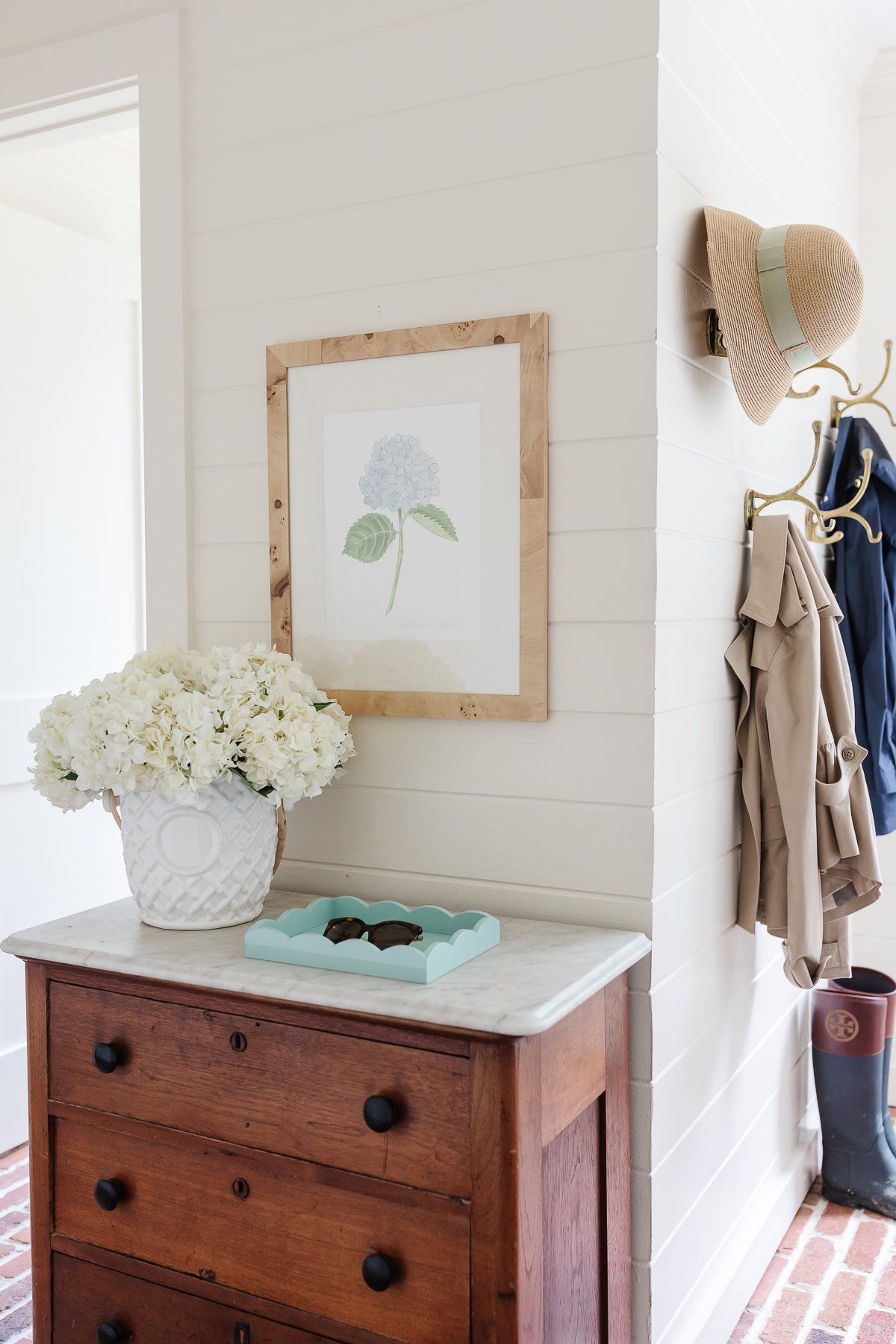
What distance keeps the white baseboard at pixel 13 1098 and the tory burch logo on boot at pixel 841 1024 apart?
189cm

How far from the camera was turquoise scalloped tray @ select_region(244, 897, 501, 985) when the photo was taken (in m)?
1.44

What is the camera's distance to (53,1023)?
5.49ft

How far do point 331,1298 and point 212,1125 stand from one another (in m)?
0.27

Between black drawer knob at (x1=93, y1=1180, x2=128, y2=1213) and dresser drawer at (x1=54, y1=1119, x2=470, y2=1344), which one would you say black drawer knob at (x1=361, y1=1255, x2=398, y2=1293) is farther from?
black drawer knob at (x1=93, y1=1180, x2=128, y2=1213)

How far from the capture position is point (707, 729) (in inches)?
75.2

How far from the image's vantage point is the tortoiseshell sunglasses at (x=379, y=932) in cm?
152

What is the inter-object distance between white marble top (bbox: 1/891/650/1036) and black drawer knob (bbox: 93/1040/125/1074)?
119 millimetres

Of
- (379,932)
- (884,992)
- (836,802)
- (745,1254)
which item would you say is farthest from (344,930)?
(884,992)

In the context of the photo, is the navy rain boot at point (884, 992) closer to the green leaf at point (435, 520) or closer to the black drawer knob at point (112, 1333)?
the green leaf at point (435, 520)

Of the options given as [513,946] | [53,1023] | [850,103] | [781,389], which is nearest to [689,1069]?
[513,946]

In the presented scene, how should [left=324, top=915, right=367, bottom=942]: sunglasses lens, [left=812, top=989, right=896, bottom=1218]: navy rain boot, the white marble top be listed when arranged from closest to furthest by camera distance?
the white marble top → [left=324, top=915, right=367, bottom=942]: sunglasses lens → [left=812, top=989, right=896, bottom=1218]: navy rain boot

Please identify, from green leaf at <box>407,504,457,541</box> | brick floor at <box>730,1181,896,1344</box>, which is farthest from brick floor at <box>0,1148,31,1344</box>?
green leaf at <box>407,504,457,541</box>

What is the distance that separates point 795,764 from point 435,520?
30.3 inches

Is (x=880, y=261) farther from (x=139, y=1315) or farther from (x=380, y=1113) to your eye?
(x=139, y=1315)
